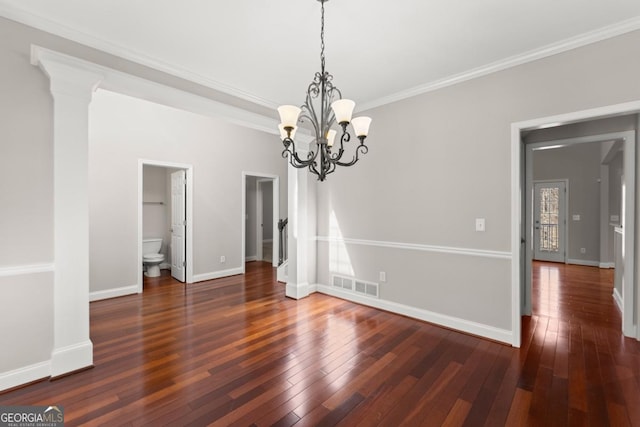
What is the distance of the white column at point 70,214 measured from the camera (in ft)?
7.70

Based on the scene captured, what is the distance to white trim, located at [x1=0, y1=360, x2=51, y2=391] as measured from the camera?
2160 mm

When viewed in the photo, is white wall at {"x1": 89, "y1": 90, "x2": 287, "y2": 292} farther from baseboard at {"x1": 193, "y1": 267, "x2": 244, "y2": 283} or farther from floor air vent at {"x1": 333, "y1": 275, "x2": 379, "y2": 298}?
floor air vent at {"x1": 333, "y1": 275, "x2": 379, "y2": 298}

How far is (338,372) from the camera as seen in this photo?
2.41 m

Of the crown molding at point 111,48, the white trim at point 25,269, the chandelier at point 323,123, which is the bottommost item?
the white trim at point 25,269

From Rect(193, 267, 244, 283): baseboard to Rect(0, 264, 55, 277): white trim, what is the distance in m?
3.13

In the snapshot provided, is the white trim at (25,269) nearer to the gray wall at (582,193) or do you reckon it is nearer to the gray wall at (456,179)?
the gray wall at (456,179)

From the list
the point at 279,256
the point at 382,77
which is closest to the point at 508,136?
the point at 382,77

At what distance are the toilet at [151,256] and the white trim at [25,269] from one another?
333 centimetres

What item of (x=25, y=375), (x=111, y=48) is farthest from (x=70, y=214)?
(x=111, y=48)

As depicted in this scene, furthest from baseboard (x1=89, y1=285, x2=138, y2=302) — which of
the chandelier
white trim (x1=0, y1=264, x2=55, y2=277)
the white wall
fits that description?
the chandelier

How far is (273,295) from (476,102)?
3733mm

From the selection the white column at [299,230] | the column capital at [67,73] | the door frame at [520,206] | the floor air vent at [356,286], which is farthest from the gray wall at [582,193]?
the column capital at [67,73]

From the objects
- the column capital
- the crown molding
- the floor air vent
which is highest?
the crown molding

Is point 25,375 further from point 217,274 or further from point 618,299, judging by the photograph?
point 618,299
